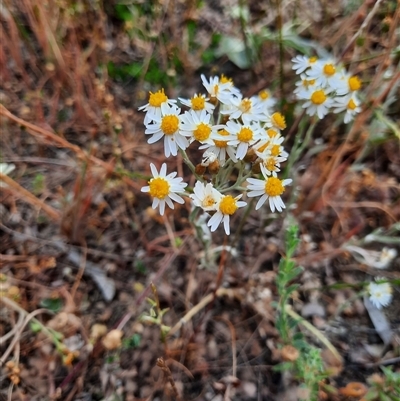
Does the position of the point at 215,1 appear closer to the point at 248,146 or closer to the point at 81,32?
the point at 81,32

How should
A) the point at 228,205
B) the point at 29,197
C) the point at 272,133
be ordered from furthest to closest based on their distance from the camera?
the point at 29,197 < the point at 272,133 < the point at 228,205

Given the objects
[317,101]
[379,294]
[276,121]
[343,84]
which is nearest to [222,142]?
[276,121]

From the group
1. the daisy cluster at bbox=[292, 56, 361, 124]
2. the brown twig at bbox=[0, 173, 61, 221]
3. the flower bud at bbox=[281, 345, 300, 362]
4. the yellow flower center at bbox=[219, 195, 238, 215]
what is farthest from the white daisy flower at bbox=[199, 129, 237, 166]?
the brown twig at bbox=[0, 173, 61, 221]

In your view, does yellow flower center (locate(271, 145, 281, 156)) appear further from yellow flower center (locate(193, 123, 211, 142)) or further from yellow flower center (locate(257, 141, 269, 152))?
yellow flower center (locate(193, 123, 211, 142))

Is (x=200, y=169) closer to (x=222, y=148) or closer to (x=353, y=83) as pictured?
(x=222, y=148)

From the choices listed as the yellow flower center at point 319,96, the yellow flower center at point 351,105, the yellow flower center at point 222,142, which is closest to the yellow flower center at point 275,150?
the yellow flower center at point 222,142

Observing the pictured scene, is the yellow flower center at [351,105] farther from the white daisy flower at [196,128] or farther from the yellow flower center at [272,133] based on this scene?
the white daisy flower at [196,128]
